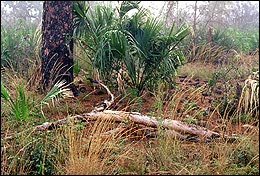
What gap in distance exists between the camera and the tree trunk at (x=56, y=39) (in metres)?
6.38

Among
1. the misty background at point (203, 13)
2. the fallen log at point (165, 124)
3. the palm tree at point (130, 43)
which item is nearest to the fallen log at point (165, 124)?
the fallen log at point (165, 124)

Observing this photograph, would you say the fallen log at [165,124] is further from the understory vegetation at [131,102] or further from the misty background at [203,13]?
the misty background at [203,13]

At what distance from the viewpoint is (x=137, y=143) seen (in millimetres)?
4246

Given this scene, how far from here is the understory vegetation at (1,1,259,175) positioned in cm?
350

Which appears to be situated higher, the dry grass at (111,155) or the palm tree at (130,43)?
the palm tree at (130,43)

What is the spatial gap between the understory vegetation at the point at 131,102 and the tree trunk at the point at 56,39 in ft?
0.65

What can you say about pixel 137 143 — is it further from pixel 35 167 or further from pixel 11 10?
pixel 11 10

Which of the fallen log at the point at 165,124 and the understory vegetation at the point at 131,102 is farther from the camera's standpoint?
the fallen log at the point at 165,124

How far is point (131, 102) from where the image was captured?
229 inches

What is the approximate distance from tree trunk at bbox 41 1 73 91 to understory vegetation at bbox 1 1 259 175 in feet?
0.65

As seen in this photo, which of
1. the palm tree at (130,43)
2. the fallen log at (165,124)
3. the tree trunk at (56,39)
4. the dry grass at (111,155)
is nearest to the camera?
the dry grass at (111,155)

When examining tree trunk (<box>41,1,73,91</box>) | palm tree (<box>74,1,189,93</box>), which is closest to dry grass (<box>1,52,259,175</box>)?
palm tree (<box>74,1,189,93</box>)

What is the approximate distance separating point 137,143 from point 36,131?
101 centimetres

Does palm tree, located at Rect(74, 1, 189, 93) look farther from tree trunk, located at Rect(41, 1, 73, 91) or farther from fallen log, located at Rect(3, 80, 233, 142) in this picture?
fallen log, located at Rect(3, 80, 233, 142)
